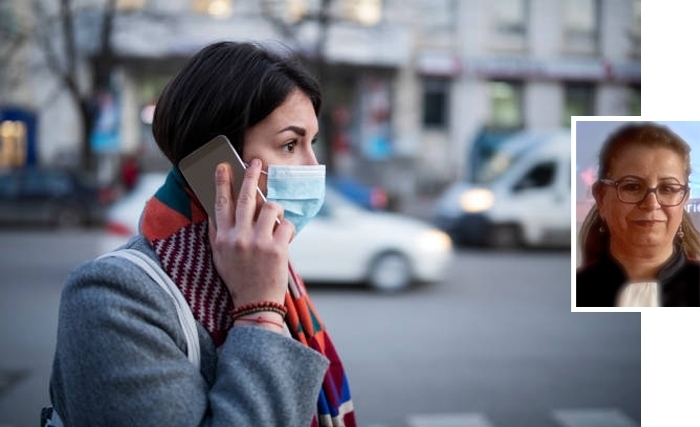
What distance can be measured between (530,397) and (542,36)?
78.7ft

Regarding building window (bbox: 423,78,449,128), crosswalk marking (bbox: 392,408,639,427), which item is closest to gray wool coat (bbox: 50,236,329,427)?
crosswalk marking (bbox: 392,408,639,427)

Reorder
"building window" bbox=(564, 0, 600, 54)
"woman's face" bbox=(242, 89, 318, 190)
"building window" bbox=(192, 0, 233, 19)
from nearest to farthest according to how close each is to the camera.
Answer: "woman's face" bbox=(242, 89, 318, 190)
"building window" bbox=(564, 0, 600, 54)
"building window" bbox=(192, 0, 233, 19)

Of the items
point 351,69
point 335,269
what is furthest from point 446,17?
point 335,269

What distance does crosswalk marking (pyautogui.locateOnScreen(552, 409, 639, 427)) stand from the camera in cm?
538

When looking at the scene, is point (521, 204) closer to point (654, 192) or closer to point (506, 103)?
point (654, 192)

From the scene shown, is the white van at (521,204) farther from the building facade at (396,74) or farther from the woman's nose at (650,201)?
the woman's nose at (650,201)

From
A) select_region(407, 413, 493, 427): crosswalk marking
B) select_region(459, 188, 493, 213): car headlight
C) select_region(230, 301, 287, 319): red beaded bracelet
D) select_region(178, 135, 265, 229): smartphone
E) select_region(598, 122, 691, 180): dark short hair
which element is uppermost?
select_region(598, 122, 691, 180): dark short hair

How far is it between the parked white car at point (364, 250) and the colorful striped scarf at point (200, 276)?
853cm

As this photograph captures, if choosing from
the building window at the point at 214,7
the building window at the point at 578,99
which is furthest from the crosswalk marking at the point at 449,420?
the building window at the point at 214,7

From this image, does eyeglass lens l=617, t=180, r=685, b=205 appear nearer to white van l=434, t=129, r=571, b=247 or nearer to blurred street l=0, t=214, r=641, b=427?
blurred street l=0, t=214, r=641, b=427

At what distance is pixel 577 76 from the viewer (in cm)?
2794

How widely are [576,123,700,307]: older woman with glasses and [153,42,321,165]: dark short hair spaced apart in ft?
3.72

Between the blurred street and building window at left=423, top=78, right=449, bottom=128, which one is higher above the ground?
building window at left=423, top=78, right=449, bottom=128

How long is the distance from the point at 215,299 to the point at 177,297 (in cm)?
7
